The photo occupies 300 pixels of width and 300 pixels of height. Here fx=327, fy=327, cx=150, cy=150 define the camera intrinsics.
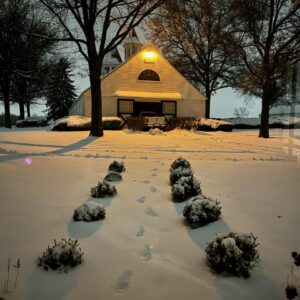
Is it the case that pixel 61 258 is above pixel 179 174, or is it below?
below

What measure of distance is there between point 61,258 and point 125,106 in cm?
2435

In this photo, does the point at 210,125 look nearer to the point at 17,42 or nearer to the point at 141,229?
the point at 17,42

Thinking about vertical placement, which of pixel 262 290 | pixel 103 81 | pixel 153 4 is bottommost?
pixel 262 290

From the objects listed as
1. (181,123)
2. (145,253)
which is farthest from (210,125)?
(145,253)

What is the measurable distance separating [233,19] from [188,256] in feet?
63.1

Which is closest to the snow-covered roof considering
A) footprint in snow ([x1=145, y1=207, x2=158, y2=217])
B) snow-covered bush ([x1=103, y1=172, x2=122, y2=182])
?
snow-covered bush ([x1=103, y1=172, x2=122, y2=182])

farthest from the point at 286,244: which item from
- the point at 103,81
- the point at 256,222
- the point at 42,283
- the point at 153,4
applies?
the point at 103,81

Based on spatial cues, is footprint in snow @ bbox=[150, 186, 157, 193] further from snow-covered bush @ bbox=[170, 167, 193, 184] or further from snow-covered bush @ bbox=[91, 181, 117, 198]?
snow-covered bush @ bbox=[91, 181, 117, 198]

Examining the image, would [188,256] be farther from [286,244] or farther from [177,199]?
[177,199]

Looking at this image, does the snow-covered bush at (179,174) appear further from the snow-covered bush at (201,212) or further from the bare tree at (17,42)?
the bare tree at (17,42)

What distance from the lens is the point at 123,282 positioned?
3.67 metres

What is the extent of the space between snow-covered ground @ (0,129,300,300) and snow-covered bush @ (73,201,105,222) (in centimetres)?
11

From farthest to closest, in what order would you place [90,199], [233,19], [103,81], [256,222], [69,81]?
[69,81]
[103,81]
[233,19]
[90,199]
[256,222]

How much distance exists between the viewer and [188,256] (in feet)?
14.0
